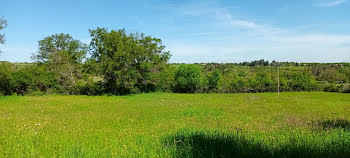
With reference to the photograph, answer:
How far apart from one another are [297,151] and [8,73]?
1454 inches

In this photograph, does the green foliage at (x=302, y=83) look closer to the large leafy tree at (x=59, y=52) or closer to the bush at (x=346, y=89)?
the bush at (x=346, y=89)

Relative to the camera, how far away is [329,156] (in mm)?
4375

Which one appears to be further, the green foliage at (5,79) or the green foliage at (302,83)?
the green foliage at (302,83)

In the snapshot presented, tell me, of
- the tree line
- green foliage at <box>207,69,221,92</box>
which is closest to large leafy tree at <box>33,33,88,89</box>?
the tree line

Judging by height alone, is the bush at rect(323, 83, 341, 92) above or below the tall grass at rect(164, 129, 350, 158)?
below

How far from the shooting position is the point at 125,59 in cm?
3525

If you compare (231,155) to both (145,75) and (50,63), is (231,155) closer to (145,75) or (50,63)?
(145,75)

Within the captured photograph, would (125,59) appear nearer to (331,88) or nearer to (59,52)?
(59,52)

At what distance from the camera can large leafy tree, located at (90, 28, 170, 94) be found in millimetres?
34812

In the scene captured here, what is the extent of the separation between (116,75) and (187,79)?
46.4 feet

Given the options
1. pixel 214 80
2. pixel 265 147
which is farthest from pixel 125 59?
pixel 265 147

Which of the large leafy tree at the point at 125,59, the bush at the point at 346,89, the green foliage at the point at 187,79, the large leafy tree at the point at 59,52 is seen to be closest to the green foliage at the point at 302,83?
the bush at the point at 346,89

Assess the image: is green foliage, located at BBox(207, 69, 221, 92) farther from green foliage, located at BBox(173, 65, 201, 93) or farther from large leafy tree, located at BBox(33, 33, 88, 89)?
large leafy tree, located at BBox(33, 33, 88, 89)

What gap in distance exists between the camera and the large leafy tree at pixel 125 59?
3481 centimetres
